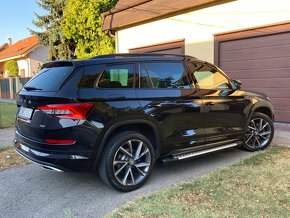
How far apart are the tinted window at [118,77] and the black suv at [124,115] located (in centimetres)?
1

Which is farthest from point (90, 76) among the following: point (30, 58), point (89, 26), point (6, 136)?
point (30, 58)

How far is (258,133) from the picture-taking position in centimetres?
601

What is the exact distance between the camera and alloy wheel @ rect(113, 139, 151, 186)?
4.16m

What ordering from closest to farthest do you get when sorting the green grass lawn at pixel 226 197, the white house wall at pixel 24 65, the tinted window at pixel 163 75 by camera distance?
1. the green grass lawn at pixel 226 197
2. the tinted window at pixel 163 75
3. the white house wall at pixel 24 65

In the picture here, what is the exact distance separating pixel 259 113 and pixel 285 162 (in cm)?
119

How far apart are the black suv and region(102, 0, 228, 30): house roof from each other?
4815 mm

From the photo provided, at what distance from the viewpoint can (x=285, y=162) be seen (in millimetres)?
5117

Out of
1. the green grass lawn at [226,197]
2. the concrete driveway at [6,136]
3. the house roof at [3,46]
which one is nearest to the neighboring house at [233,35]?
the green grass lawn at [226,197]

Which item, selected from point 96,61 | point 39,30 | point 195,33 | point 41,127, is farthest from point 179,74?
point 39,30

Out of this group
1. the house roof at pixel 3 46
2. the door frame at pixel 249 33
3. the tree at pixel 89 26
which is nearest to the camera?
the door frame at pixel 249 33

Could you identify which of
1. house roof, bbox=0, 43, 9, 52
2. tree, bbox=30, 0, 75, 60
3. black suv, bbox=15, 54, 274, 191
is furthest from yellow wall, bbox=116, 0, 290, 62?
house roof, bbox=0, 43, 9, 52

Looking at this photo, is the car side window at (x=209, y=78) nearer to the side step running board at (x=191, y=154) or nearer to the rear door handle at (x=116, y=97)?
the side step running board at (x=191, y=154)

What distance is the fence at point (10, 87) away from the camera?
2031 cm

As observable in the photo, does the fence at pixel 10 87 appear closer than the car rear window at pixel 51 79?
No
